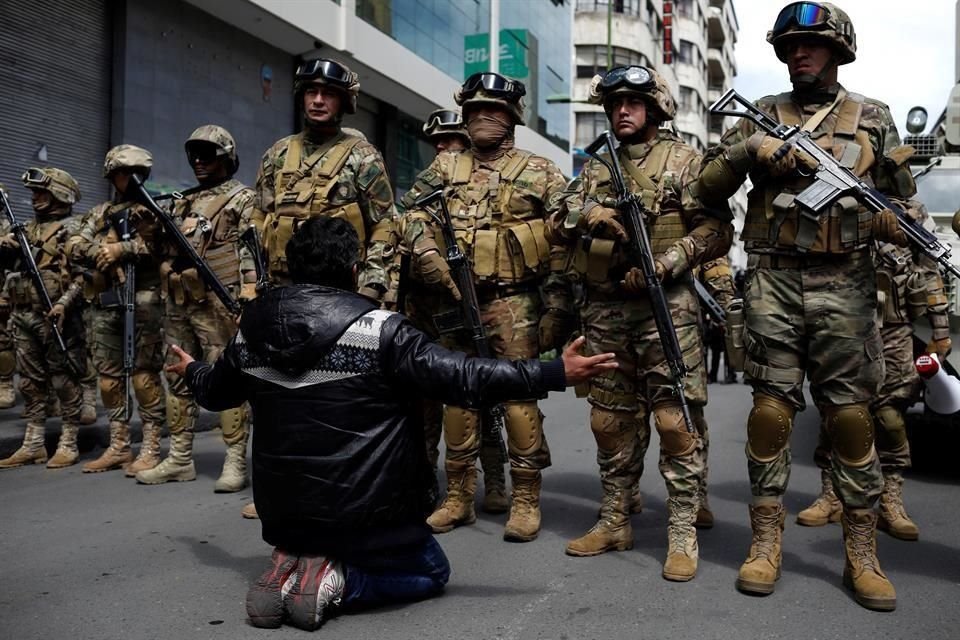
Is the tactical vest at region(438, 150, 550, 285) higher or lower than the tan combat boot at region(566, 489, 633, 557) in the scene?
higher

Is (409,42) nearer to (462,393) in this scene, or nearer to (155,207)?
(155,207)

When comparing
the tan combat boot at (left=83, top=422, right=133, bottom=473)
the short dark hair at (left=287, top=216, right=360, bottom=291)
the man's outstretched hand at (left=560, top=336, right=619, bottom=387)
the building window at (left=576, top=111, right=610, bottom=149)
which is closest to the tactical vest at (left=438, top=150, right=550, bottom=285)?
the short dark hair at (left=287, top=216, right=360, bottom=291)

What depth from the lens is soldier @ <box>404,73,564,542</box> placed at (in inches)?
186

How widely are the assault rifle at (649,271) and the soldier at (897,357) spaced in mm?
1300

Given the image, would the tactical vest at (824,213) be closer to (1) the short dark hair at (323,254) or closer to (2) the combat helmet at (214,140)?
(1) the short dark hair at (323,254)

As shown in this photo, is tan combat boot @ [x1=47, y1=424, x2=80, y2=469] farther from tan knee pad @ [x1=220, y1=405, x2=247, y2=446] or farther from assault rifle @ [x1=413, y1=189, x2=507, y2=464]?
assault rifle @ [x1=413, y1=189, x2=507, y2=464]

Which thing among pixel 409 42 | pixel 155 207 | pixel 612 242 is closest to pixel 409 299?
pixel 612 242

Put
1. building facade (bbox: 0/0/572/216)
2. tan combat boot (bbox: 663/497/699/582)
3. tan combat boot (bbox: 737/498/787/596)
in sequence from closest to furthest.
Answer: tan combat boot (bbox: 737/498/787/596) → tan combat boot (bbox: 663/497/699/582) → building facade (bbox: 0/0/572/216)

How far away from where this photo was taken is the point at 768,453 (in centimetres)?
380

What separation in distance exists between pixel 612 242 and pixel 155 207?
3.25 meters

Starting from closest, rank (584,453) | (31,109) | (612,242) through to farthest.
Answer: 1. (612,242)
2. (584,453)
3. (31,109)

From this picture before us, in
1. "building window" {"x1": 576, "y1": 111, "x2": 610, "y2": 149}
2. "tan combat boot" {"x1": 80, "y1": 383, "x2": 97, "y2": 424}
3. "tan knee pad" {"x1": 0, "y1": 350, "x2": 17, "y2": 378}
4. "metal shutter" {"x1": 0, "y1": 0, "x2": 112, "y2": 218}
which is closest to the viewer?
"tan combat boot" {"x1": 80, "y1": 383, "x2": 97, "y2": 424}

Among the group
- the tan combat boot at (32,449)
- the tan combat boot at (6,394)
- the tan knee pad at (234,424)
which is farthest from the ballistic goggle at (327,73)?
the tan combat boot at (6,394)

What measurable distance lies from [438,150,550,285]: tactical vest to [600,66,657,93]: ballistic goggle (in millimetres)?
717
